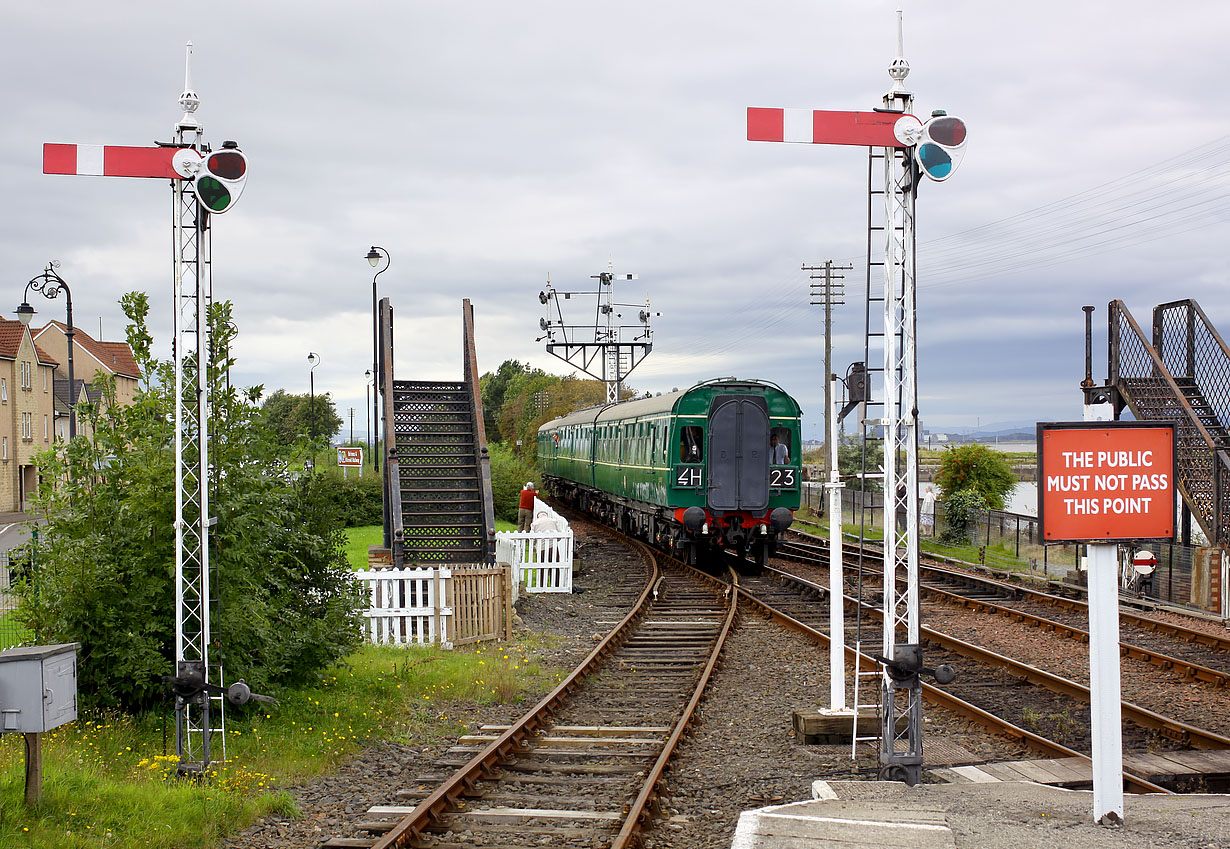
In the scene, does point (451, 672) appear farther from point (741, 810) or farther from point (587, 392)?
point (587, 392)

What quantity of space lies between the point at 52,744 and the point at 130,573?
4.33 ft

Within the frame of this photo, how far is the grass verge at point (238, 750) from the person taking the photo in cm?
619

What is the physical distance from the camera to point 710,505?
65.9 ft

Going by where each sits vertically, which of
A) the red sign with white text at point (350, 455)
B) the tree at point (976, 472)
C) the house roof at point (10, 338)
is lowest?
the tree at point (976, 472)

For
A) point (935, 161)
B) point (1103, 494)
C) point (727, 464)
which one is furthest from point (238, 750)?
point (727, 464)

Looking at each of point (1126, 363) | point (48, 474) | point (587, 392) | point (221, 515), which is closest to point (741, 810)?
point (221, 515)

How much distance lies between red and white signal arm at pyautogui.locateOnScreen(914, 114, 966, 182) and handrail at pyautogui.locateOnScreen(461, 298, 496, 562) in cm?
925

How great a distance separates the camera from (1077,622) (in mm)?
15422

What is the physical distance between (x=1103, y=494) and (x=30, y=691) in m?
6.08

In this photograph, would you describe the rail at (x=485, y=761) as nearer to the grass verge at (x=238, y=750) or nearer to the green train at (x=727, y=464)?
the grass verge at (x=238, y=750)

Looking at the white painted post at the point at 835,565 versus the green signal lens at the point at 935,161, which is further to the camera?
the white painted post at the point at 835,565

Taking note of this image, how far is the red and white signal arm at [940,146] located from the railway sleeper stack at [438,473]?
1013 cm

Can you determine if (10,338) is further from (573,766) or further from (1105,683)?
(1105,683)

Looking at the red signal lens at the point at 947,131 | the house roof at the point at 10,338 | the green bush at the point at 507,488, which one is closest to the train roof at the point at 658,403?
the green bush at the point at 507,488
